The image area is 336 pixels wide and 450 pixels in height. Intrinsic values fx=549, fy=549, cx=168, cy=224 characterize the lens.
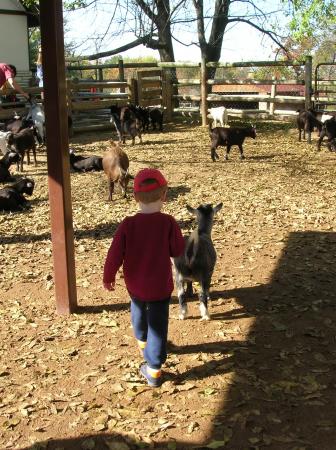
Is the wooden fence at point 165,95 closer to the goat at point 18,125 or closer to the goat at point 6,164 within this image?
the goat at point 18,125

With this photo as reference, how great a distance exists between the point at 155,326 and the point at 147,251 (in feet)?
1.75

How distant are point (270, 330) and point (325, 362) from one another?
670 millimetres

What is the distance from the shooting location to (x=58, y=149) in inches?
189

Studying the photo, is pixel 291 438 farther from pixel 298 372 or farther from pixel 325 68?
pixel 325 68

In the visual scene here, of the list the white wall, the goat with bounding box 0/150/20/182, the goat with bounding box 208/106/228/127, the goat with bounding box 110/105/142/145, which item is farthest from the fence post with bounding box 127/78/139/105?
the goat with bounding box 0/150/20/182

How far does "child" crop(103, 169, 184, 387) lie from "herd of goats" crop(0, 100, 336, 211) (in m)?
5.68

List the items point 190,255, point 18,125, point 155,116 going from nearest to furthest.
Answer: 1. point 190,255
2. point 18,125
3. point 155,116

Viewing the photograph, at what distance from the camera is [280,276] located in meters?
6.04

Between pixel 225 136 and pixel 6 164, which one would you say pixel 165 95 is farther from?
pixel 6 164

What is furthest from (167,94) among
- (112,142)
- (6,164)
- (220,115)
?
(112,142)

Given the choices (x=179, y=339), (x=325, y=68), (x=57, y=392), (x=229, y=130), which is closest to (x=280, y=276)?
(x=179, y=339)

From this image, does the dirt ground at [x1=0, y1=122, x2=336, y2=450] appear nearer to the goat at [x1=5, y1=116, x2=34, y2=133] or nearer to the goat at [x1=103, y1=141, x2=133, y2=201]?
the goat at [x1=103, y1=141, x2=133, y2=201]

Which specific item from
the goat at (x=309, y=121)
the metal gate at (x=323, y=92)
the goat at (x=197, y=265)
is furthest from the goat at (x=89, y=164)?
the metal gate at (x=323, y=92)

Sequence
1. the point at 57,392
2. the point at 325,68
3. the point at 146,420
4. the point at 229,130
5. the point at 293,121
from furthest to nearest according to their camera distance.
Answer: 1. the point at 325,68
2. the point at 293,121
3. the point at 229,130
4. the point at 57,392
5. the point at 146,420
